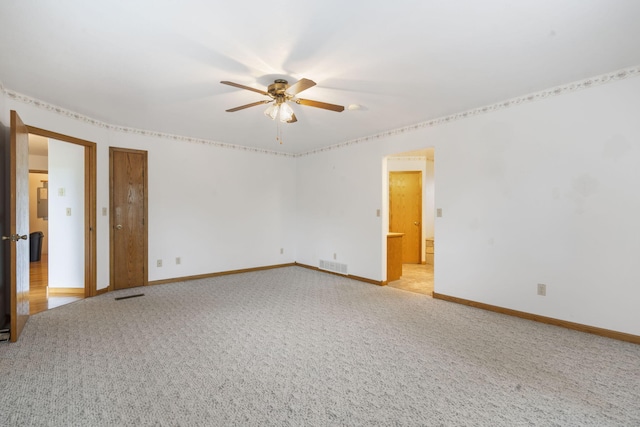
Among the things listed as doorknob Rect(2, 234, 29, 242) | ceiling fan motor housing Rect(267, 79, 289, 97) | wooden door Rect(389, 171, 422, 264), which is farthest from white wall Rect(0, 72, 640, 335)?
ceiling fan motor housing Rect(267, 79, 289, 97)

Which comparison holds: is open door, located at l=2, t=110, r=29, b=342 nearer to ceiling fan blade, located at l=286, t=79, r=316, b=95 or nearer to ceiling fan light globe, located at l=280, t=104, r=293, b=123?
ceiling fan light globe, located at l=280, t=104, r=293, b=123

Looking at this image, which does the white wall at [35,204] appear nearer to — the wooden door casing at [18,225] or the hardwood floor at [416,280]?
the wooden door casing at [18,225]

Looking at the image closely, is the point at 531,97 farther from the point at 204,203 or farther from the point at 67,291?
the point at 67,291

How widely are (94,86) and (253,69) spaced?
1.72 metres

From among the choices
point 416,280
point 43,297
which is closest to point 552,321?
point 416,280

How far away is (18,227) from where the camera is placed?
2893 millimetres

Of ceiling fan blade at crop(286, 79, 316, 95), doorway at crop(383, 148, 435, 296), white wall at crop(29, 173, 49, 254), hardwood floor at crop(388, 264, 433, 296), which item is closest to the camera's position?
ceiling fan blade at crop(286, 79, 316, 95)

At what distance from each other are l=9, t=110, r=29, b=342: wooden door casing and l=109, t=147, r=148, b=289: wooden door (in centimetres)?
131

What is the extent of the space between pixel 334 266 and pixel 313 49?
407 centimetres

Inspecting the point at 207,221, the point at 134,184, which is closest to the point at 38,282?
the point at 134,184

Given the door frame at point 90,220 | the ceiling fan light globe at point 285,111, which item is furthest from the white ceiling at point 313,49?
Result: the door frame at point 90,220

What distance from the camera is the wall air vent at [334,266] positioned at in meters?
5.57

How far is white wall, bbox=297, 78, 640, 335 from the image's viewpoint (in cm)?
282

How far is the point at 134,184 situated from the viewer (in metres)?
4.73
